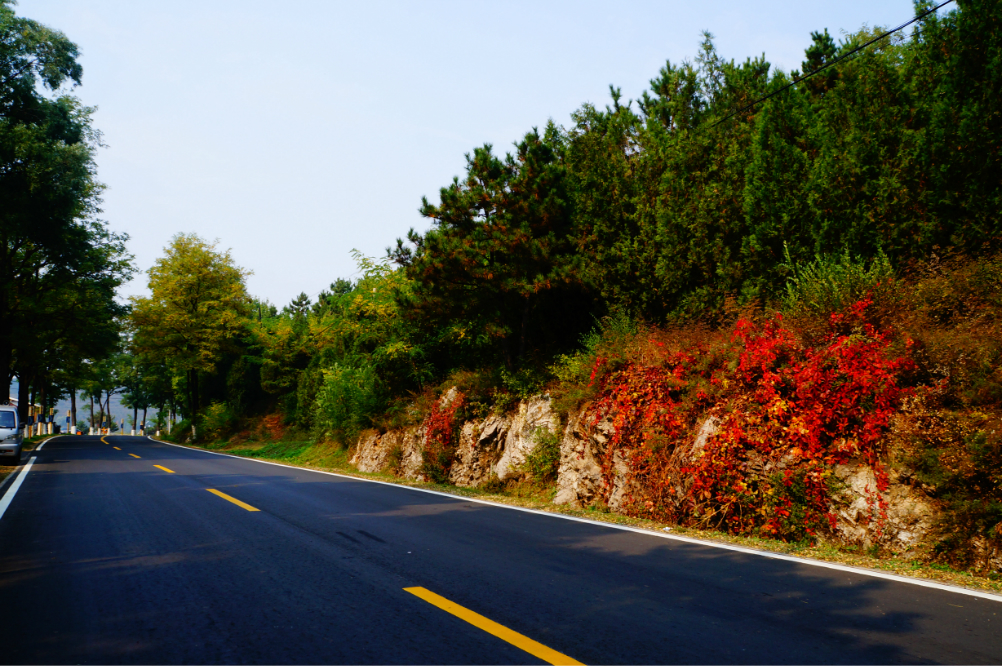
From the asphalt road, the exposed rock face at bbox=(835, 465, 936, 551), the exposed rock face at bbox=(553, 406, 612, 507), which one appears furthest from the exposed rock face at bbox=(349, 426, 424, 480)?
the exposed rock face at bbox=(835, 465, 936, 551)

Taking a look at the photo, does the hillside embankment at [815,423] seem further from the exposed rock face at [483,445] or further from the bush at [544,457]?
the exposed rock face at [483,445]

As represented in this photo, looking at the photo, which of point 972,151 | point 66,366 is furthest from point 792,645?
point 66,366

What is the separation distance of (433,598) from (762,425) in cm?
514

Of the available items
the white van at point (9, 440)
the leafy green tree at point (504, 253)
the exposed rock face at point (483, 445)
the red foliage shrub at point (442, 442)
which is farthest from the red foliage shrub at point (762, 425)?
the white van at point (9, 440)

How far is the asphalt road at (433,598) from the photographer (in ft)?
12.1

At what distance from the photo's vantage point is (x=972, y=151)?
7723 millimetres

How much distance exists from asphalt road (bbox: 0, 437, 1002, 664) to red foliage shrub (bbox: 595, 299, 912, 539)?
1473 millimetres

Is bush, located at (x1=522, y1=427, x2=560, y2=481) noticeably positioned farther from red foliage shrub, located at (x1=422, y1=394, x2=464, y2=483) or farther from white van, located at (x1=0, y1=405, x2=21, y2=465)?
white van, located at (x1=0, y1=405, x2=21, y2=465)

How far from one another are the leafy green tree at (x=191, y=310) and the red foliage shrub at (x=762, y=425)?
121ft

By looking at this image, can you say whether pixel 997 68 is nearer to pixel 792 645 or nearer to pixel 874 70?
pixel 874 70

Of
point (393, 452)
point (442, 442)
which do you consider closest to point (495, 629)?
point (442, 442)

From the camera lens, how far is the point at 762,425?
26.4 ft

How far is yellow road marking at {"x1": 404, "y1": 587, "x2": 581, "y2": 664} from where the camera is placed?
3527 mm

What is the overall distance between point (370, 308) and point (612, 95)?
32.0ft
